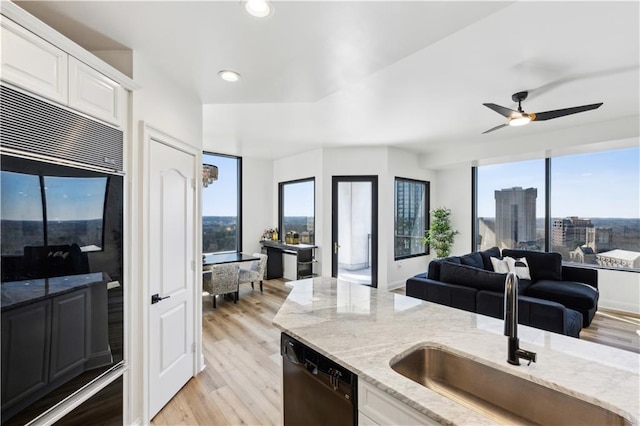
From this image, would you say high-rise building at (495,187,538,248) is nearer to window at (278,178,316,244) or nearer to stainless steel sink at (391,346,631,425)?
window at (278,178,316,244)

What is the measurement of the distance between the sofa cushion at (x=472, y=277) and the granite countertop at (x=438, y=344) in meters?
1.91

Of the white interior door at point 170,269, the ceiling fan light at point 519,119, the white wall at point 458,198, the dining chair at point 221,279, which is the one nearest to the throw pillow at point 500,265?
the white wall at point 458,198

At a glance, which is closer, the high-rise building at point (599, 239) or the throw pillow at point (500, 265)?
the throw pillow at point (500, 265)

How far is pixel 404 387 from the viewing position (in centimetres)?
101

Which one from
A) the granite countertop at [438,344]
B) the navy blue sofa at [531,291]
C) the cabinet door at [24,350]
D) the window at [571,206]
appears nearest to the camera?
the granite countertop at [438,344]

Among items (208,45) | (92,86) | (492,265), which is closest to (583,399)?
(208,45)

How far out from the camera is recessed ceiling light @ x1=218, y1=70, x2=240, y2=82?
7.30 ft

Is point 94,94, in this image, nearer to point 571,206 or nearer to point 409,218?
point 409,218

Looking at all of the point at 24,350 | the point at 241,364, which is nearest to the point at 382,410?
the point at 24,350

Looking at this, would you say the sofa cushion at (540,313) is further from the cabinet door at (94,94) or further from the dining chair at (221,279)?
the cabinet door at (94,94)

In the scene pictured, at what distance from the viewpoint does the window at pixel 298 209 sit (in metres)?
6.35

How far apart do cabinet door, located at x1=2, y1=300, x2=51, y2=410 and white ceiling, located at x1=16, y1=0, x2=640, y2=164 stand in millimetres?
1568

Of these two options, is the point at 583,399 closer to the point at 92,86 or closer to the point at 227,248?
the point at 92,86

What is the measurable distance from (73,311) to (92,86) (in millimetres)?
1225
